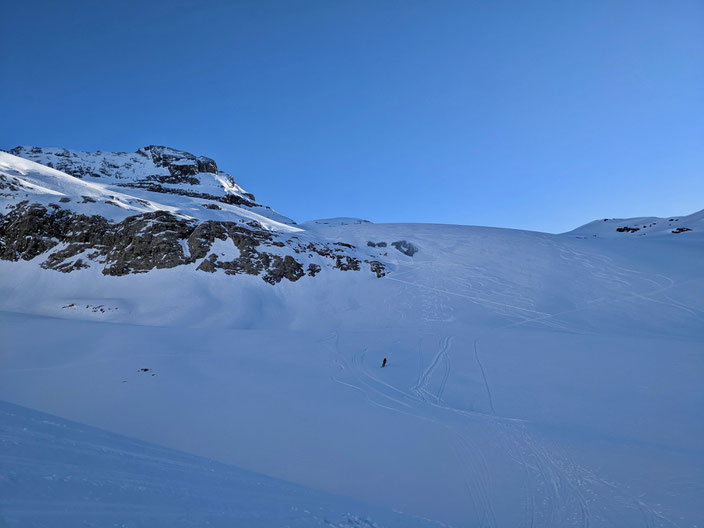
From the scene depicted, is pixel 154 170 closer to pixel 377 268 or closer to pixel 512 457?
pixel 377 268

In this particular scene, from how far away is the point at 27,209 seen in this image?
31719mm

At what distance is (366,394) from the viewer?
12.1 m

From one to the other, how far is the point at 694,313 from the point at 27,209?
195 feet

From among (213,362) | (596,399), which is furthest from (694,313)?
A: (213,362)

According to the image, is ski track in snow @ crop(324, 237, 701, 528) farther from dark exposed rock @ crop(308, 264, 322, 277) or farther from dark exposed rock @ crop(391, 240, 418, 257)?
dark exposed rock @ crop(391, 240, 418, 257)

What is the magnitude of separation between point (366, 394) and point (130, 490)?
29.8ft

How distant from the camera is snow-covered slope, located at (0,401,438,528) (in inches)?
126

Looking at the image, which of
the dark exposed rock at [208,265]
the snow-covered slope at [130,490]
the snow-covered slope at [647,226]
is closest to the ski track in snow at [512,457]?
the snow-covered slope at [130,490]

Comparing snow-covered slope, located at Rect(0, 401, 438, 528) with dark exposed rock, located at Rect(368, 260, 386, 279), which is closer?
snow-covered slope, located at Rect(0, 401, 438, 528)

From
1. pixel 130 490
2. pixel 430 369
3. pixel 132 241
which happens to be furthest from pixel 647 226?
pixel 132 241

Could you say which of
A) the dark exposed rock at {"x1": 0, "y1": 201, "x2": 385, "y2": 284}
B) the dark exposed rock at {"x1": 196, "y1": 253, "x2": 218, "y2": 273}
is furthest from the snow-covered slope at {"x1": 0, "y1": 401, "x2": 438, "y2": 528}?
the dark exposed rock at {"x1": 0, "y1": 201, "x2": 385, "y2": 284}

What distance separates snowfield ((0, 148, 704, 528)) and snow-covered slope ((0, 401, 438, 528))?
4 centimetres

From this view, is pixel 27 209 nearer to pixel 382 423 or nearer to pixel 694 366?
pixel 382 423

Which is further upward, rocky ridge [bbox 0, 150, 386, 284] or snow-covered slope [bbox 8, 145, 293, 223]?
snow-covered slope [bbox 8, 145, 293, 223]
